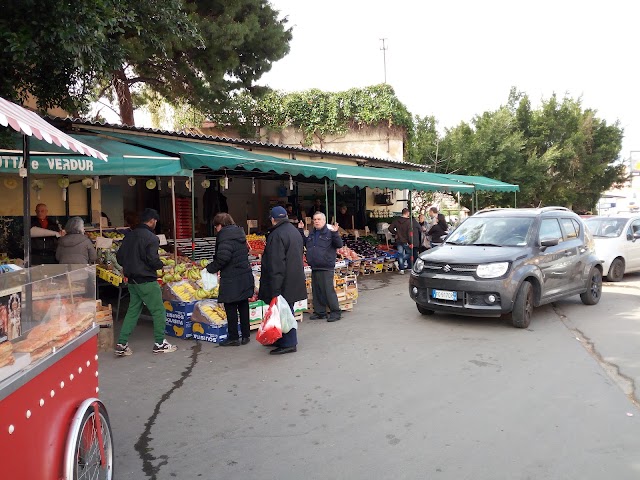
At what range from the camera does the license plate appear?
7.70m

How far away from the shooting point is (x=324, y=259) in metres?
8.20

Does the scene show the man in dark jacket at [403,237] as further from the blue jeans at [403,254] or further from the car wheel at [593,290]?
the car wheel at [593,290]

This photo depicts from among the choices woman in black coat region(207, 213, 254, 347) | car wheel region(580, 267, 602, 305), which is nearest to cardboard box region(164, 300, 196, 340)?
woman in black coat region(207, 213, 254, 347)

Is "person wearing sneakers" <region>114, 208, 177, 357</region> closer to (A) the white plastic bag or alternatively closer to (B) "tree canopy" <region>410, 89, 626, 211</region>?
(A) the white plastic bag

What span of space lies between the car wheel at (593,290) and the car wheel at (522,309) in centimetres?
238

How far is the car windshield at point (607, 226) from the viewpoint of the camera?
12617 millimetres

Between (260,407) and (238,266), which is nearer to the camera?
(260,407)

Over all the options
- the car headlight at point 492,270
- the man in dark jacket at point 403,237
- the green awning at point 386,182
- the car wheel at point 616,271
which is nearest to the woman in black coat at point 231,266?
the car headlight at point 492,270

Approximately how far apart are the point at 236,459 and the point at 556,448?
2344 millimetres

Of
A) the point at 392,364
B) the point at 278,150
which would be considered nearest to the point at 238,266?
the point at 392,364

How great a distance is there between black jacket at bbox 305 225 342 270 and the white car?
7.40m

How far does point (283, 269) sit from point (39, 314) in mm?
3667

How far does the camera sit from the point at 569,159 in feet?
92.2

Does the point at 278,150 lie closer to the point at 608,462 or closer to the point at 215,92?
the point at 215,92
